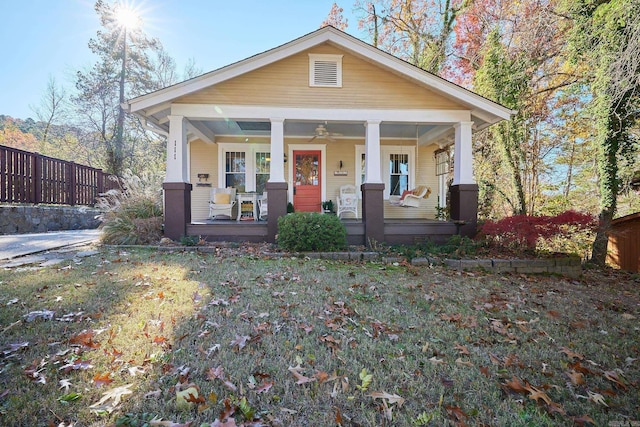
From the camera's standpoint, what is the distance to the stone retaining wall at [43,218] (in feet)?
25.7

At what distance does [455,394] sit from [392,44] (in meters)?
17.1

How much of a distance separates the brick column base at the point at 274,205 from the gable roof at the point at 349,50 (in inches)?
108

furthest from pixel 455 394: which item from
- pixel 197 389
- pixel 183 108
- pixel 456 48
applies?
pixel 456 48

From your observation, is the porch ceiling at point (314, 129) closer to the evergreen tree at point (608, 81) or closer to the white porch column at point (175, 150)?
the white porch column at point (175, 150)

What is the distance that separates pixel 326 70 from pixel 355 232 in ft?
13.4

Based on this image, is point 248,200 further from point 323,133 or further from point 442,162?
point 442,162

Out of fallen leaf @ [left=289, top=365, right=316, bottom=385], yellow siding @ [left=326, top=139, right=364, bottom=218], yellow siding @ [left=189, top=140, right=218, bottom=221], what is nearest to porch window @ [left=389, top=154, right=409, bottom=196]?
yellow siding @ [left=326, top=139, right=364, bottom=218]

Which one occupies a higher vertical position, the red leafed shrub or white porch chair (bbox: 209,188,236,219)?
white porch chair (bbox: 209,188,236,219)

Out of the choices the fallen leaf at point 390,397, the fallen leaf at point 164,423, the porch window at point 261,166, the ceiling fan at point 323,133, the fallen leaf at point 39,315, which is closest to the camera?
the fallen leaf at point 164,423

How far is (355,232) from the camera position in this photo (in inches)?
284

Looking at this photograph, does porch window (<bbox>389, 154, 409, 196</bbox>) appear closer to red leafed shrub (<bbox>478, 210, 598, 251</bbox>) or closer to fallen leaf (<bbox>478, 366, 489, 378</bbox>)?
red leafed shrub (<bbox>478, 210, 598, 251</bbox>)

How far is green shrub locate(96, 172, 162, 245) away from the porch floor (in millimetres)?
866

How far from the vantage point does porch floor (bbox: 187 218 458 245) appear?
23.5 ft

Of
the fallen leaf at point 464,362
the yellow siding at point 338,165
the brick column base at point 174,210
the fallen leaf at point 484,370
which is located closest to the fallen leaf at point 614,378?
the fallen leaf at point 484,370
